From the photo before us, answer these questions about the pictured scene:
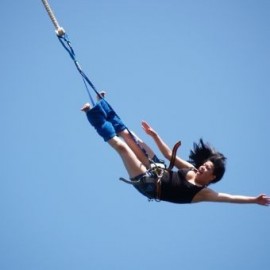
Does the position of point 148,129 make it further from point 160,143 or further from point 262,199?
point 262,199

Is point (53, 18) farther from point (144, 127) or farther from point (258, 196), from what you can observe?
point (258, 196)

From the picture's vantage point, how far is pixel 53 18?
5.86 m

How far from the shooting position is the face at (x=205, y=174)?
6464 millimetres

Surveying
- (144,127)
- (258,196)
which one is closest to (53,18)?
(144,127)

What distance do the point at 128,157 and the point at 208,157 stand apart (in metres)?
1.26

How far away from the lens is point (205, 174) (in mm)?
6457

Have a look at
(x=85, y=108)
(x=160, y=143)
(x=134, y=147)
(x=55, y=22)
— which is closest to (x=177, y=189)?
(x=160, y=143)

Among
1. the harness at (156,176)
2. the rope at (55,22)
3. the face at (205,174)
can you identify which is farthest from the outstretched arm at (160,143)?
the rope at (55,22)

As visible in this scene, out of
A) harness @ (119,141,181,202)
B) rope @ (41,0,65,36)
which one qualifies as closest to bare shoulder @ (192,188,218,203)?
harness @ (119,141,181,202)

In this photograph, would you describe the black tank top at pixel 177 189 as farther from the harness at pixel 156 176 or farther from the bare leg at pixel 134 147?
the bare leg at pixel 134 147

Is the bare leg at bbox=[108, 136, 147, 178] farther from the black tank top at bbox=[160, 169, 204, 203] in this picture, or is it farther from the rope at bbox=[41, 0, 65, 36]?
the rope at bbox=[41, 0, 65, 36]

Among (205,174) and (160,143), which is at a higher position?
(160,143)

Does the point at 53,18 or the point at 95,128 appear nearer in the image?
the point at 53,18

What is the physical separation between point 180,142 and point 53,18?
8.10 feet
